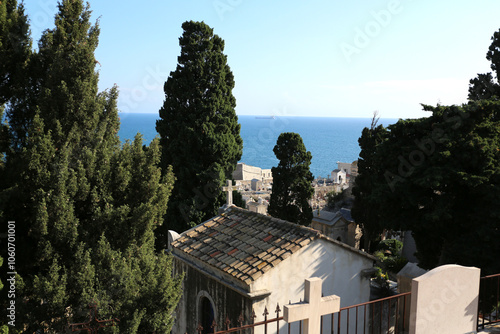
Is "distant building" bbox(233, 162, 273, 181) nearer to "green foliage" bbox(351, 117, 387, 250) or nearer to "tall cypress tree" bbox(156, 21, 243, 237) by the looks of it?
"green foliage" bbox(351, 117, 387, 250)

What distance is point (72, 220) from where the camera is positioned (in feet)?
20.4

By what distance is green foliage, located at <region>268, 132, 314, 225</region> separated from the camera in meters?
20.5

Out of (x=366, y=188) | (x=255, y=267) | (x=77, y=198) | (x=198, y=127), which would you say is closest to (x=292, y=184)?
(x=366, y=188)

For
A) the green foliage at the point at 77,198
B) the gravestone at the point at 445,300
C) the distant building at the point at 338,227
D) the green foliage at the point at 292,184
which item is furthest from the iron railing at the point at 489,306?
the distant building at the point at 338,227

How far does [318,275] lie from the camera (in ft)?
31.9

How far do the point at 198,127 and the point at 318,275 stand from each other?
1181 cm

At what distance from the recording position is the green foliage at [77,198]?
20.0ft

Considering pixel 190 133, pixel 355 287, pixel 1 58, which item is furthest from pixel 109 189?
pixel 190 133

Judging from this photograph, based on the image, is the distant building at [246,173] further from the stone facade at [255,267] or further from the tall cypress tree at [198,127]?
the stone facade at [255,267]

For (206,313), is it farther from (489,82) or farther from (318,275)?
(489,82)

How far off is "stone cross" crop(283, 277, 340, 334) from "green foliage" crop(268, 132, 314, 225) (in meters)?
15.4

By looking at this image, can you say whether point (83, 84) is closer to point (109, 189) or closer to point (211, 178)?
point (109, 189)

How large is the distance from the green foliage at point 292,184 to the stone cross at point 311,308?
1539 centimetres

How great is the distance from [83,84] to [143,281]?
3.55 metres
